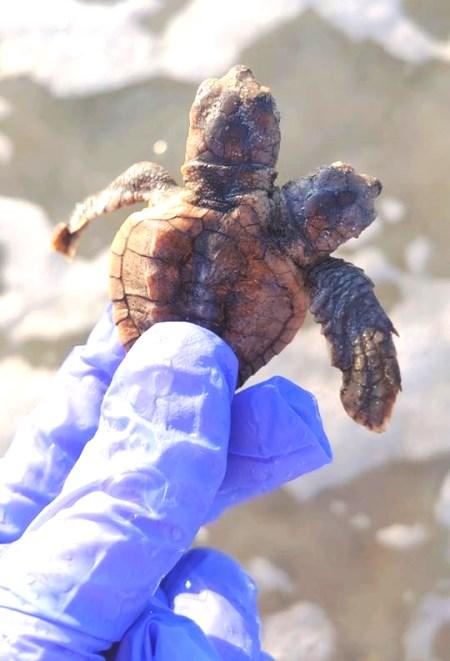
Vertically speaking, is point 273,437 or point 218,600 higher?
point 273,437

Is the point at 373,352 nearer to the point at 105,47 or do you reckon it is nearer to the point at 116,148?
the point at 116,148

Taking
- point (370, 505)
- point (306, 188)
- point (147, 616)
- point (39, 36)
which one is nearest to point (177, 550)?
point (147, 616)

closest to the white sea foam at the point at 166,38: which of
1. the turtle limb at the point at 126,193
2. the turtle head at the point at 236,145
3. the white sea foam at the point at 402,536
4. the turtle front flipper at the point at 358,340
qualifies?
the turtle limb at the point at 126,193

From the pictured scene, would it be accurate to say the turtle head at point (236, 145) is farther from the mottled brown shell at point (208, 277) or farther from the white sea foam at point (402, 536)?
the white sea foam at point (402, 536)

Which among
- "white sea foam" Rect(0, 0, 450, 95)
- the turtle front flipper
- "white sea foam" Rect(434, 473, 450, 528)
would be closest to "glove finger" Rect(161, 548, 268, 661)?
the turtle front flipper

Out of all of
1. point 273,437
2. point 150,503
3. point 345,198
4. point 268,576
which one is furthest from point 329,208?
point 268,576

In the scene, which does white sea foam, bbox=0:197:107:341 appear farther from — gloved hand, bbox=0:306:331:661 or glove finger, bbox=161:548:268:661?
glove finger, bbox=161:548:268:661

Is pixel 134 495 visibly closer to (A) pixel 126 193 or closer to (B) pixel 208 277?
(B) pixel 208 277
